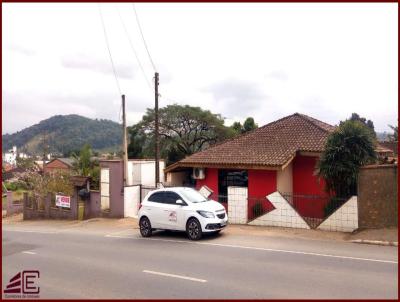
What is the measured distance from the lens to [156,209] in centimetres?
1603

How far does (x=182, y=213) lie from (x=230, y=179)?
27.3ft

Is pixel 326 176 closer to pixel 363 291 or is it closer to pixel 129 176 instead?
pixel 363 291

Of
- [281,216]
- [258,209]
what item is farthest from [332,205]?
[258,209]

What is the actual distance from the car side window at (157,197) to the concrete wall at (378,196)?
7.02 metres

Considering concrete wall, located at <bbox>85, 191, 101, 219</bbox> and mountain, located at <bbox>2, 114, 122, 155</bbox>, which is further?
mountain, located at <bbox>2, 114, 122, 155</bbox>

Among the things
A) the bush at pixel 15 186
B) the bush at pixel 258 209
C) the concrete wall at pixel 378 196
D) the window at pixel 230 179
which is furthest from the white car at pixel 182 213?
the bush at pixel 15 186

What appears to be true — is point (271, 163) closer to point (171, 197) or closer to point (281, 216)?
point (281, 216)

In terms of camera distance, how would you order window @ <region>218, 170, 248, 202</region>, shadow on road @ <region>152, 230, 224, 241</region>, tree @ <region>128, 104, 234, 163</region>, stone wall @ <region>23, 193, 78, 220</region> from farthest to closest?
tree @ <region>128, 104, 234, 163</region>
stone wall @ <region>23, 193, 78, 220</region>
window @ <region>218, 170, 248, 202</region>
shadow on road @ <region>152, 230, 224, 241</region>

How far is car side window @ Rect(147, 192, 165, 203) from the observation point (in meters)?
16.1

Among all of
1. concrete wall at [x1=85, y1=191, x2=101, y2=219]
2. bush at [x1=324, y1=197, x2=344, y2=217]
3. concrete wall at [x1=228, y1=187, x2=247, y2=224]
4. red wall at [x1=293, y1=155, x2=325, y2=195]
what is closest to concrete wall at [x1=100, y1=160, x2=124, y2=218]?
concrete wall at [x1=85, y1=191, x2=101, y2=219]

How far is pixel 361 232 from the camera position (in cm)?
1464

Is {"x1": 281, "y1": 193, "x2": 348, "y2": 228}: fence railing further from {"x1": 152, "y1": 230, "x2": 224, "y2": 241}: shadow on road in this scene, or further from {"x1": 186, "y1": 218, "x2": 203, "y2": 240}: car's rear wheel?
{"x1": 186, "y1": 218, "x2": 203, "y2": 240}: car's rear wheel

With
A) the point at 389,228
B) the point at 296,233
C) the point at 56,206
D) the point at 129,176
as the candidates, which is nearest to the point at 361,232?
the point at 389,228
